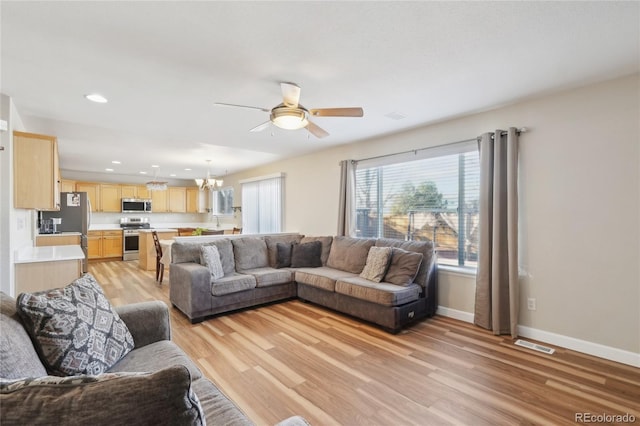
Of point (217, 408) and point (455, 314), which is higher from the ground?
point (217, 408)

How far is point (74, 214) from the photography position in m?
6.30

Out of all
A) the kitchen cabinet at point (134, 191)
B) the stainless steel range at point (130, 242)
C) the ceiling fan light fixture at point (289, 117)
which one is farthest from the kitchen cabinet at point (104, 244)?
the ceiling fan light fixture at point (289, 117)

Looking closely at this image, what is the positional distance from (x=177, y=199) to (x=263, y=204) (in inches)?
153

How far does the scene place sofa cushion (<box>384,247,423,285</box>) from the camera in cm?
361

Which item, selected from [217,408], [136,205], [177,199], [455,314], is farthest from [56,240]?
[455,314]

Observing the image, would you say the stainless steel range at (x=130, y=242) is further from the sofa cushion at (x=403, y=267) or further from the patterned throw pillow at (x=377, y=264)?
the sofa cushion at (x=403, y=267)

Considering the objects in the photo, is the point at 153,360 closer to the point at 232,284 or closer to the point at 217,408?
the point at 217,408

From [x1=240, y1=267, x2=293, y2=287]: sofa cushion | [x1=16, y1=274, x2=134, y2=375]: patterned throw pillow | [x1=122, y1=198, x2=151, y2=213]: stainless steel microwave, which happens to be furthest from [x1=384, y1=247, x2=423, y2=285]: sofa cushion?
[x1=122, y1=198, x2=151, y2=213]: stainless steel microwave

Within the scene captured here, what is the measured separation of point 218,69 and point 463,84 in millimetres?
2163

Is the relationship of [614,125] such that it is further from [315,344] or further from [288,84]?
[315,344]

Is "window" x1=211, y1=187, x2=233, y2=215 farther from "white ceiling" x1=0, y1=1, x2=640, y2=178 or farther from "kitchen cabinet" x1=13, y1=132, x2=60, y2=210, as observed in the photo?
"kitchen cabinet" x1=13, y1=132, x2=60, y2=210

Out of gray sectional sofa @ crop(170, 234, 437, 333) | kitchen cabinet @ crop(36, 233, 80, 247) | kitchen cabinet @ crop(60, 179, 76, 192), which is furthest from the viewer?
kitchen cabinet @ crop(60, 179, 76, 192)

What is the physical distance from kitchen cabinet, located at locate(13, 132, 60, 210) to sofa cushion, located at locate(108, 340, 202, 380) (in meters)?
2.54

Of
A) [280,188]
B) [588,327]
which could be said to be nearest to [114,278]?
[280,188]
